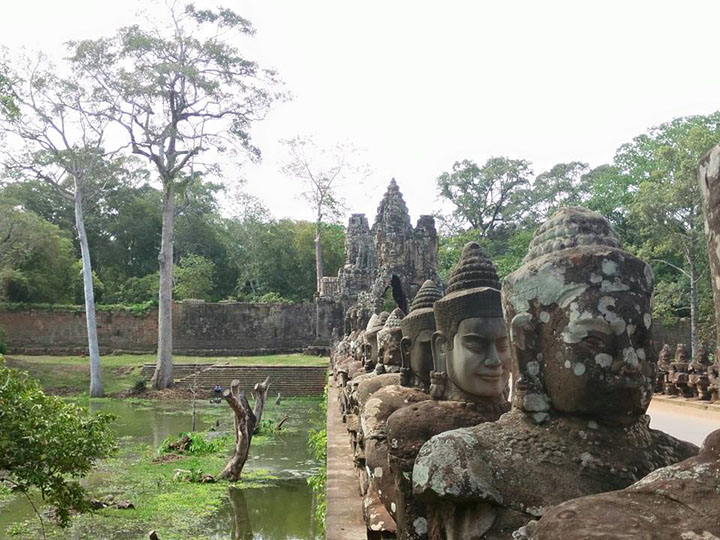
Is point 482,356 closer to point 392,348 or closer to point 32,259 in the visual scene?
point 392,348

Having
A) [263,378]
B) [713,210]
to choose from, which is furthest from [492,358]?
[263,378]

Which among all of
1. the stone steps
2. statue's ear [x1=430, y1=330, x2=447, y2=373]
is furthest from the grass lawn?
statue's ear [x1=430, y1=330, x2=447, y2=373]

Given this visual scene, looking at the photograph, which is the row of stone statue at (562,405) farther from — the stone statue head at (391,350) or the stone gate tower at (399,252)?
the stone gate tower at (399,252)

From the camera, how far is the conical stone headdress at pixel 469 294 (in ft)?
10.4

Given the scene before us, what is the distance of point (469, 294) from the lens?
3.18 m

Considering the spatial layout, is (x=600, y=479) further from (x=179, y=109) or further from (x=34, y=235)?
(x=34, y=235)

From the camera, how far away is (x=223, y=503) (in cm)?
966

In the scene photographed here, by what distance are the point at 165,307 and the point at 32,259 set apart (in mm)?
14497

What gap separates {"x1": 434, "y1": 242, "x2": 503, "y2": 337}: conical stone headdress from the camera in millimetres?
3160

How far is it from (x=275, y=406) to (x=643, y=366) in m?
19.7

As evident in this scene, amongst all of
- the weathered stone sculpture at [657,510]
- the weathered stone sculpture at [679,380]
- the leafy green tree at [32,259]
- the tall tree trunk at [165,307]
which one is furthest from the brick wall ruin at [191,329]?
the weathered stone sculpture at [657,510]

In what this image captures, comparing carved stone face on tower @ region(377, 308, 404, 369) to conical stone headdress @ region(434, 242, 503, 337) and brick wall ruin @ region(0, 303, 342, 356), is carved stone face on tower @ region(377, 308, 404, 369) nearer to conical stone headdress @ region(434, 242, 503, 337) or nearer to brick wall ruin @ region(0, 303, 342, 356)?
conical stone headdress @ region(434, 242, 503, 337)

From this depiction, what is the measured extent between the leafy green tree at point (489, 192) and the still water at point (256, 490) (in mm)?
27402

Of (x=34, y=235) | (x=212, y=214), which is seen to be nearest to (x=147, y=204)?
(x=212, y=214)
